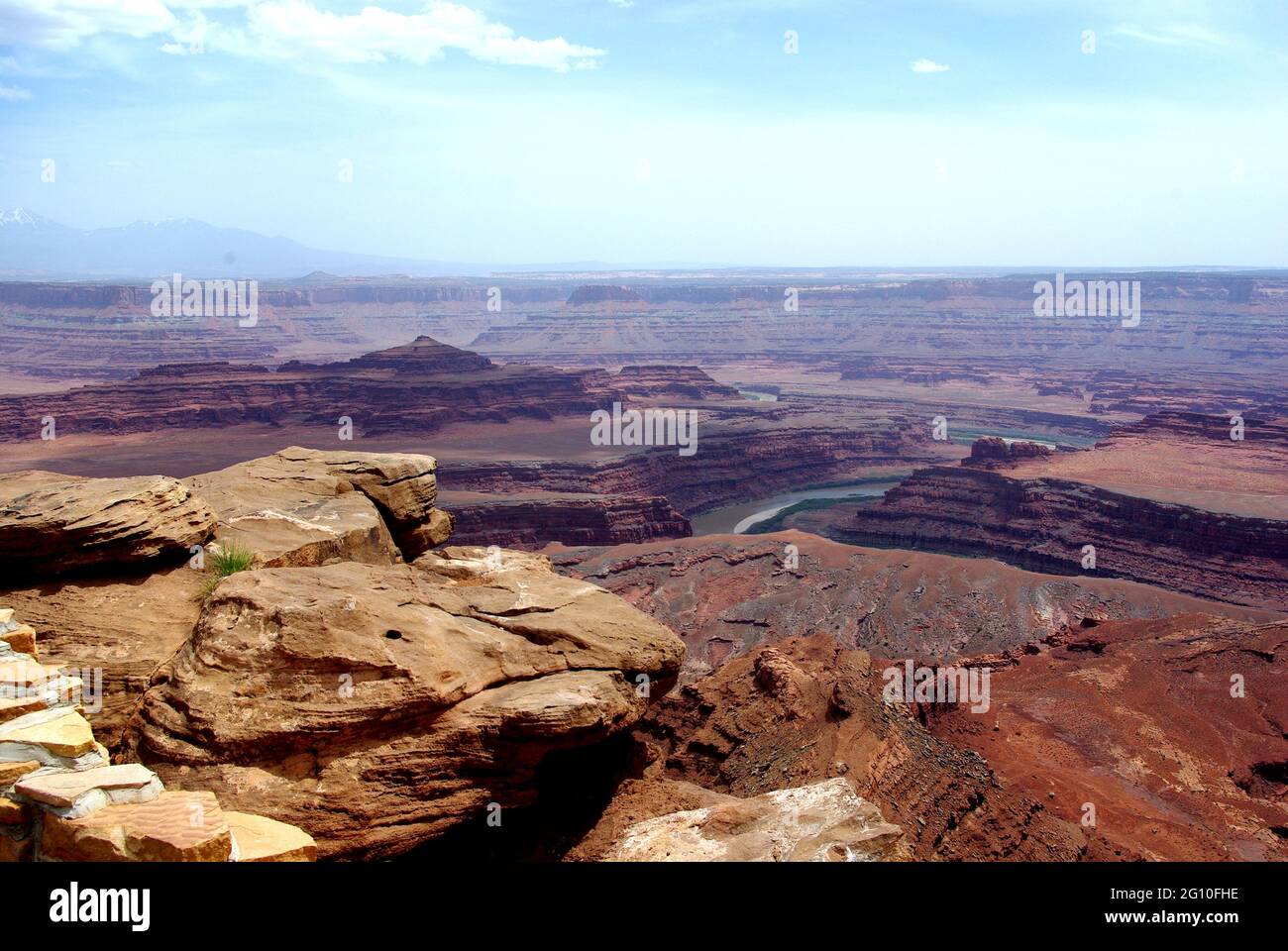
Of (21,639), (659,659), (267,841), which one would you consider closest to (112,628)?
(21,639)

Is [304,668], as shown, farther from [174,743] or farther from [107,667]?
[107,667]

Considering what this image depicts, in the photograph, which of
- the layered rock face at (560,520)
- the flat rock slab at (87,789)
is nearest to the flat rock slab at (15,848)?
the flat rock slab at (87,789)

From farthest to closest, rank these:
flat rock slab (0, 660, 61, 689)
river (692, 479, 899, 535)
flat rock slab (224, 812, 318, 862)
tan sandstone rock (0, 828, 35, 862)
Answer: river (692, 479, 899, 535) → flat rock slab (0, 660, 61, 689) → flat rock slab (224, 812, 318, 862) → tan sandstone rock (0, 828, 35, 862)

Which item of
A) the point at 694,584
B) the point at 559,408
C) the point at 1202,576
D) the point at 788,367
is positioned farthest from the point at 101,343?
the point at 1202,576

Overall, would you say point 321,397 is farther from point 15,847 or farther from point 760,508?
point 15,847

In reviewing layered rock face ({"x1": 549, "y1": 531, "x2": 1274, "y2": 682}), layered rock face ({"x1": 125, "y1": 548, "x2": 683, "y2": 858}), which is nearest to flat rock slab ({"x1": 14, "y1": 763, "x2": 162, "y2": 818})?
layered rock face ({"x1": 125, "y1": 548, "x2": 683, "y2": 858})


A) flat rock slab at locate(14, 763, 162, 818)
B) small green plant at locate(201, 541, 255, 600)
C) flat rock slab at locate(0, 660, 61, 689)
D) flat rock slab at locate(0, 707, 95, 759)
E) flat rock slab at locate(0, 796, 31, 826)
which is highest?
small green plant at locate(201, 541, 255, 600)

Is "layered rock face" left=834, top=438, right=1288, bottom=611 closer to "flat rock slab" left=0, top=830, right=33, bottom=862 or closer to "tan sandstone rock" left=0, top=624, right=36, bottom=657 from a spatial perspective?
"tan sandstone rock" left=0, top=624, right=36, bottom=657
